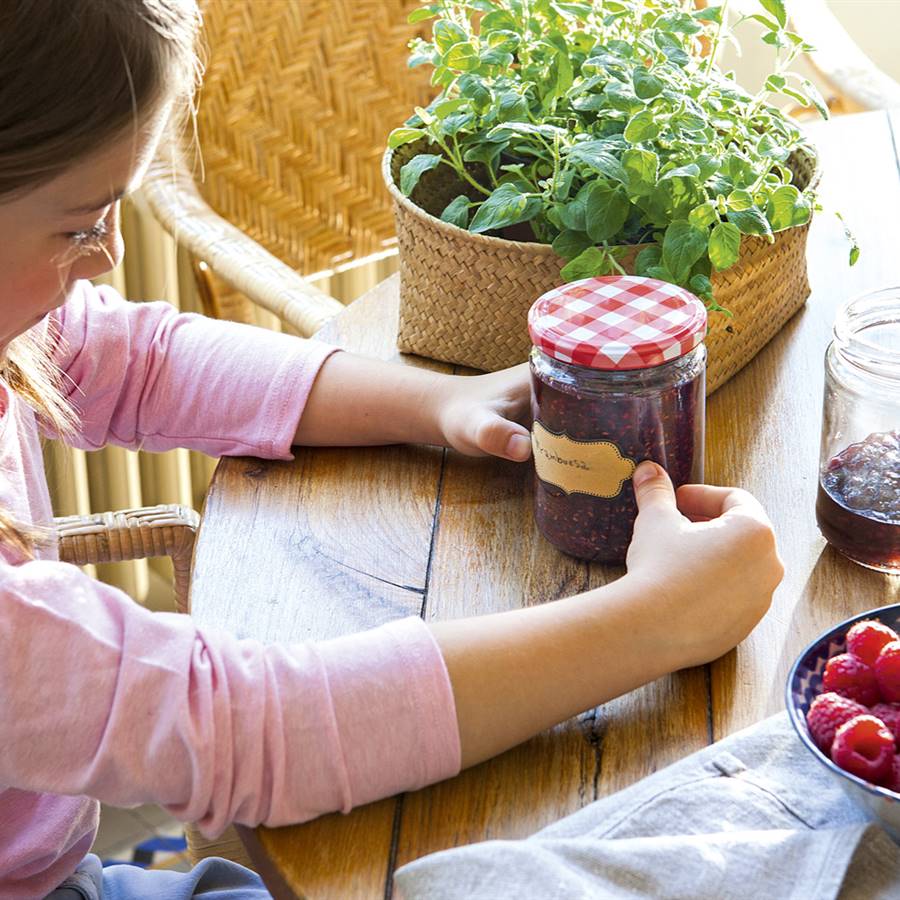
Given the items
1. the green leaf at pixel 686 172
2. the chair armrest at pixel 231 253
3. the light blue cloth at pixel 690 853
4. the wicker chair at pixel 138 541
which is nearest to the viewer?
the light blue cloth at pixel 690 853

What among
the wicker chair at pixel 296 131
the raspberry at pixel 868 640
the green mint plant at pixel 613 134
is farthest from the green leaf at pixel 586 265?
the wicker chair at pixel 296 131

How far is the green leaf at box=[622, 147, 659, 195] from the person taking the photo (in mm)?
846

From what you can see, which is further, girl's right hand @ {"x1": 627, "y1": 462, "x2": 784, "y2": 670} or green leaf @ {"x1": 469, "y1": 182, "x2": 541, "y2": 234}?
green leaf @ {"x1": 469, "y1": 182, "x2": 541, "y2": 234}

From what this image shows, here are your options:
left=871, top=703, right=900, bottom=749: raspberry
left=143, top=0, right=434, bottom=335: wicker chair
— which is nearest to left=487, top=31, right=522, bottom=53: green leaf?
left=871, top=703, right=900, bottom=749: raspberry

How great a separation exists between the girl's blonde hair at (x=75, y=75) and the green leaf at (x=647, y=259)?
0.32 m

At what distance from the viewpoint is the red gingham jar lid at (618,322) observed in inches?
29.9

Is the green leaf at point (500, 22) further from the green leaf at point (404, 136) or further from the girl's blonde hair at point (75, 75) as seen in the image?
the girl's blonde hair at point (75, 75)

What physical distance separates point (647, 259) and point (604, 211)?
0.05m

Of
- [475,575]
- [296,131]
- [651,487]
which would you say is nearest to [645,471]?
[651,487]

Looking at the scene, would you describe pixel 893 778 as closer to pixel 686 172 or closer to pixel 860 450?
pixel 860 450

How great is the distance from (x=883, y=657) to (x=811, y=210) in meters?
0.37

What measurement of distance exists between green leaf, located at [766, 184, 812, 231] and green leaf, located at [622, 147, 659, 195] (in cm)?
9

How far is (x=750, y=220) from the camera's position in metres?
0.87

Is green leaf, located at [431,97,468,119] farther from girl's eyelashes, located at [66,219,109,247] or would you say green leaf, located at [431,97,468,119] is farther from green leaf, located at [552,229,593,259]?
girl's eyelashes, located at [66,219,109,247]
